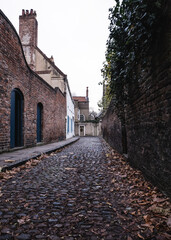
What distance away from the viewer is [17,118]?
808 centimetres

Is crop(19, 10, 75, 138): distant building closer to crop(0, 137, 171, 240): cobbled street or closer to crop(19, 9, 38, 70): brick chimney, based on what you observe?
crop(19, 9, 38, 70): brick chimney

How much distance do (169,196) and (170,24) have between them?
2217 mm

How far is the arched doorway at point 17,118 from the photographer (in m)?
7.47

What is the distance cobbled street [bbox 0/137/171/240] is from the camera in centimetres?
170

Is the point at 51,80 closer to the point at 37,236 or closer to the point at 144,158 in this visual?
the point at 144,158

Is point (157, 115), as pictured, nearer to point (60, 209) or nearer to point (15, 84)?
point (60, 209)

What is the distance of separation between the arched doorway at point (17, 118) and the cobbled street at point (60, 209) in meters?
4.23

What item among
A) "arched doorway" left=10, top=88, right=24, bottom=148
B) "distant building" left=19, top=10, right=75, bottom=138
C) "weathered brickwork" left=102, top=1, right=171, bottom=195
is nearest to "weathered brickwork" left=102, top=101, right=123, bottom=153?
"weathered brickwork" left=102, top=1, right=171, bottom=195

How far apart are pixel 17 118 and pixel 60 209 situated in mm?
6638

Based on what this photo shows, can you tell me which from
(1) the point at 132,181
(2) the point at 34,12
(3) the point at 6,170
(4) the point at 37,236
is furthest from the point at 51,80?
(4) the point at 37,236

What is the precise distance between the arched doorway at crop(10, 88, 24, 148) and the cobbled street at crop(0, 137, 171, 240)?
4232mm

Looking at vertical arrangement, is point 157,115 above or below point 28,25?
below

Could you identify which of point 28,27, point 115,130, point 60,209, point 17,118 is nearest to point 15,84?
point 17,118

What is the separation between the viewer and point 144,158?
138 inches
